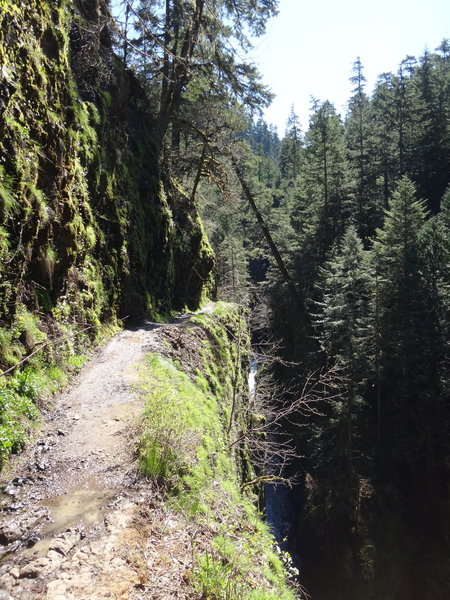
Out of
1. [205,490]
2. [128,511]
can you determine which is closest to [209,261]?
[205,490]

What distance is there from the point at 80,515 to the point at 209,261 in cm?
→ 1634

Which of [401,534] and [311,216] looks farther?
[311,216]

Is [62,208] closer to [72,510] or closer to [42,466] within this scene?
[42,466]

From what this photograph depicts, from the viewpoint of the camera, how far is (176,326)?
11945 millimetres

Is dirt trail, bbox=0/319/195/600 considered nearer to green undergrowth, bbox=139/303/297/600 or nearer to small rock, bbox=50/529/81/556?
small rock, bbox=50/529/81/556

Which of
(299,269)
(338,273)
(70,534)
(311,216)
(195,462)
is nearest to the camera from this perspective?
(70,534)

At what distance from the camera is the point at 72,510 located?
12.7ft

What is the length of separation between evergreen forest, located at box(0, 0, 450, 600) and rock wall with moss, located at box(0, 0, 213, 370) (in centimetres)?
5

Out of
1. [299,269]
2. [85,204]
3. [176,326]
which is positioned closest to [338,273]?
[299,269]

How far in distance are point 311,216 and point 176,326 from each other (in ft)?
80.2

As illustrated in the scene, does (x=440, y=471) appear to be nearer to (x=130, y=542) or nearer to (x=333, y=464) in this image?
(x=333, y=464)

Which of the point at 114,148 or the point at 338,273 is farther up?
the point at 114,148

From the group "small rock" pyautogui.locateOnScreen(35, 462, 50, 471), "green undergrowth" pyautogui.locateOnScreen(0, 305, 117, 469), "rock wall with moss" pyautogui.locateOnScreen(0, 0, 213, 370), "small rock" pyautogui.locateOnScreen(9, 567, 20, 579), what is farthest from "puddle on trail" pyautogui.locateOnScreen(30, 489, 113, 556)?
"rock wall with moss" pyautogui.locateOnScreen(0, 0, 213, 370)

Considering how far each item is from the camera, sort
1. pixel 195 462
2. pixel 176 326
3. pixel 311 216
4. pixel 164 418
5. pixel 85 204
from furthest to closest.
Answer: pixel 311 216, pixel 176 326, pixel 85 204, pixel 195 462, pixel 164 418
